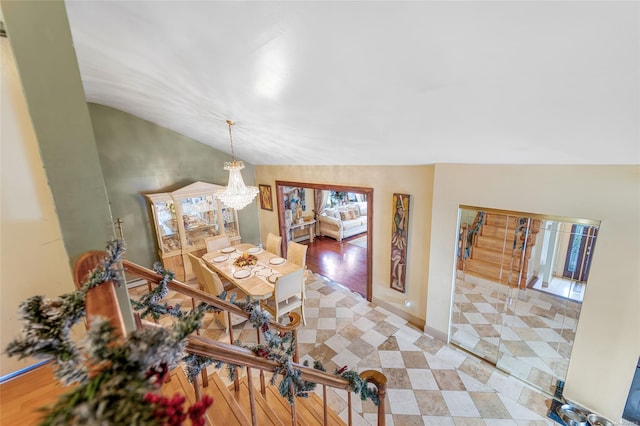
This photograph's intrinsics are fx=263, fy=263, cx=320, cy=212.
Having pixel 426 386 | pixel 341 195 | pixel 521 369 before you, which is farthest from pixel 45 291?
pixel 341 195

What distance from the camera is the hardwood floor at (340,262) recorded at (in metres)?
4.96

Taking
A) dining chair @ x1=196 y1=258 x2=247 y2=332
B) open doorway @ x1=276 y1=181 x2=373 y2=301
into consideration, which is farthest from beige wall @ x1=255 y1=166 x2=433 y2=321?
dining chair @ x1=196 y1=258 x2=247 y2=332

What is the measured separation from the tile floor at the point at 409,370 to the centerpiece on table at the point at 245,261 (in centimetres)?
86

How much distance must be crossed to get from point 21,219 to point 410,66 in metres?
1.93

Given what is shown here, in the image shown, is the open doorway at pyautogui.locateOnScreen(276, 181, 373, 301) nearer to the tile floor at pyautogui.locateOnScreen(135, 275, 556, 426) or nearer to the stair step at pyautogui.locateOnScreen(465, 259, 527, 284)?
the tile floor at pyautogui.locateOnScreen(135, 275, 556, 426)

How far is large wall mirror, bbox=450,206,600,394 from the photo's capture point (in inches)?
97.6

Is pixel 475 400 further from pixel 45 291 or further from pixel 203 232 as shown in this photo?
pixel 203 232

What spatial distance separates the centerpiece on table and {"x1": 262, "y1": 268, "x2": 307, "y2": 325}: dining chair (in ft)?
2.21

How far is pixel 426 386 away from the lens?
2752 mm

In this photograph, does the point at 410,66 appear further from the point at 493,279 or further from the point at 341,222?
the point at 341,222

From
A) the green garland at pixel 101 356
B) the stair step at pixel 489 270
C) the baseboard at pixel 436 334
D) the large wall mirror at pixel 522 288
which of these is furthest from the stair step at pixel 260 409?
the stair step at pixel 489 270

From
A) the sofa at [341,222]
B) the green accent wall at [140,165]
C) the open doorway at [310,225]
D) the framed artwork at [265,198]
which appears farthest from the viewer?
the sofa at [341,222]

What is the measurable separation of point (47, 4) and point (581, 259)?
12.1 ft

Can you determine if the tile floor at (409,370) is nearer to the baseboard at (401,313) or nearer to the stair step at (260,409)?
the baseboard at (401,313)
